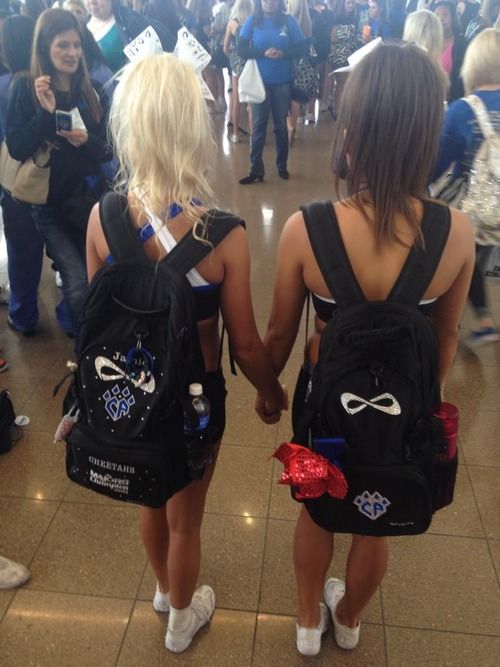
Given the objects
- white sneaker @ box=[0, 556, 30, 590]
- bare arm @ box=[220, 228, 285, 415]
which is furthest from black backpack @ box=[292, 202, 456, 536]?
white sneaker @ box=[0, 556, 30, 590]

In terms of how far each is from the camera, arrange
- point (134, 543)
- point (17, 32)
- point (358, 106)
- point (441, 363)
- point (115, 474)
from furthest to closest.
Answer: point (17, 32) < point (134, 543) < point (441, 363) < point (115, 474) < point (358, 106)

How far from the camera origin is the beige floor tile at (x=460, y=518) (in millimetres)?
2004

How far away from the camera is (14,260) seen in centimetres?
303

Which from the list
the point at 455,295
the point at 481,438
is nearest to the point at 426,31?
the point at 481,438

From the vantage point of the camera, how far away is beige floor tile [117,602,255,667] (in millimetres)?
1630

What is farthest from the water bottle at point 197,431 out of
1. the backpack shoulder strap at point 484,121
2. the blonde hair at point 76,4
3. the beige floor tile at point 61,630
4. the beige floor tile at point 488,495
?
the blonde hair at point 76,4

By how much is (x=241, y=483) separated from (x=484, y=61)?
2.27 m

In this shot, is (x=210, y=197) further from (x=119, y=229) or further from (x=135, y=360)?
(x=135, y=360)

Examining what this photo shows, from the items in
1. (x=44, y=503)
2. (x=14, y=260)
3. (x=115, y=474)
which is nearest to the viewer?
(x=115, y=474)

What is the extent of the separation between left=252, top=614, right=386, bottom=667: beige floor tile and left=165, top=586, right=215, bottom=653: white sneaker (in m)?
0.18

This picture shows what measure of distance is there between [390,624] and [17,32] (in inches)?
109

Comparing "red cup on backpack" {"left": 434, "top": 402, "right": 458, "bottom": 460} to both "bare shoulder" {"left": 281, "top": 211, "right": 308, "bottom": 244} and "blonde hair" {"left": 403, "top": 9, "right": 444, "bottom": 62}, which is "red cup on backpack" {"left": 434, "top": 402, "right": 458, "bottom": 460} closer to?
"bare shoulder" {"left": 281, "top": 211, "right": 308, "bottom": 244}

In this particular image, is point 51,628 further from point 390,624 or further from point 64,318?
point 64,318

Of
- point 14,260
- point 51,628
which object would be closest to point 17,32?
point 14,260
